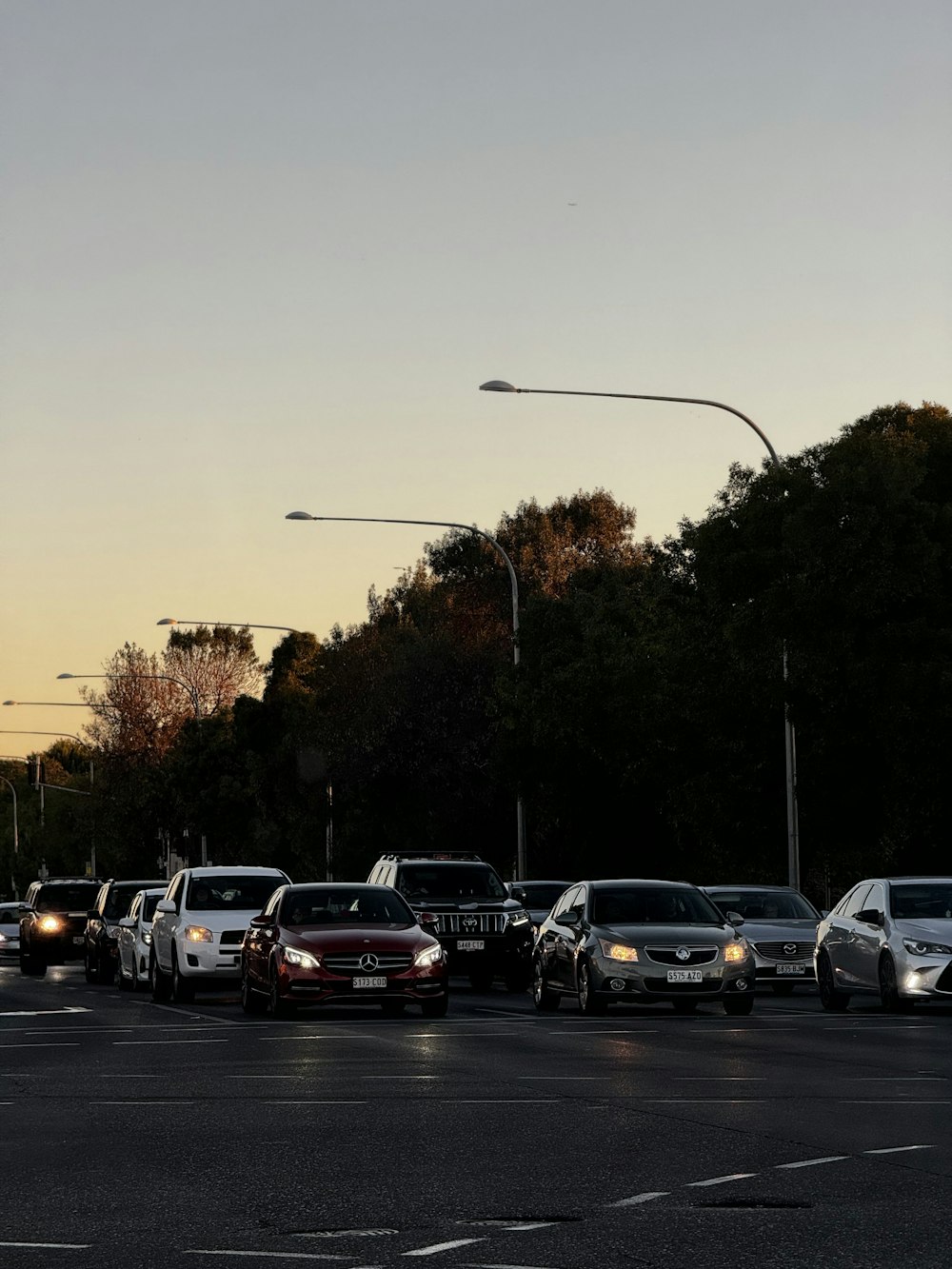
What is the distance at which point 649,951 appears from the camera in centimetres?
2448

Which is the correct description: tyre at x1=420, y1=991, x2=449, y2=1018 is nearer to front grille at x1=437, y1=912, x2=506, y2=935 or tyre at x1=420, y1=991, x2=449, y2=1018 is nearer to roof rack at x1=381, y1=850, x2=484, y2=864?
front grille at x1=437, y1=912, x2=506, y2=935

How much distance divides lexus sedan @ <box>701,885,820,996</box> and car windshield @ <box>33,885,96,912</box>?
62.9 feet

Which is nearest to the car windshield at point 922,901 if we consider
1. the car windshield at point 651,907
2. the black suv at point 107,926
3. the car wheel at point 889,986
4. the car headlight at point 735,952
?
the car wheel at point 889,986

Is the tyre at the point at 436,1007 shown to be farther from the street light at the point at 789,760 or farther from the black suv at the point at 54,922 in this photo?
the black suv at the point at 54,922

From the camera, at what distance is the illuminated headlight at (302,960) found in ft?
80.5

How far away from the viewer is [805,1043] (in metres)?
20.0

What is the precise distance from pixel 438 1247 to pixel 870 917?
17.2 metres

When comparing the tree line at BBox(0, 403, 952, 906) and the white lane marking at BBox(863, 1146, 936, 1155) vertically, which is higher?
the tree line at BBox(0, 403, 952, 906)

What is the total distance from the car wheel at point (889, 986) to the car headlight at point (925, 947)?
27 cm

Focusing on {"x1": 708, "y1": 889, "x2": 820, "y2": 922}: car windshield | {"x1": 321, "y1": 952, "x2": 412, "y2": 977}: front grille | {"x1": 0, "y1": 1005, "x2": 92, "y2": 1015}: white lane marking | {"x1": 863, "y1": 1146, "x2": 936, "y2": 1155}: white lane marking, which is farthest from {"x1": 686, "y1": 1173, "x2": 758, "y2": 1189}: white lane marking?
{"x1": 708, "y1": 889, "x2": 820, "y2": 922}: car windshield

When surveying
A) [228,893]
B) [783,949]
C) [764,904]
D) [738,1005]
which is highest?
[228,893]

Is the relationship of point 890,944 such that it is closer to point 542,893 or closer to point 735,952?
point 735,952

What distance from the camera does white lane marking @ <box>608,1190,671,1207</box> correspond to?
999 centimetres

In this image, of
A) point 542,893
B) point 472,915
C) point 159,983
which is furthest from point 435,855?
point 159,983
